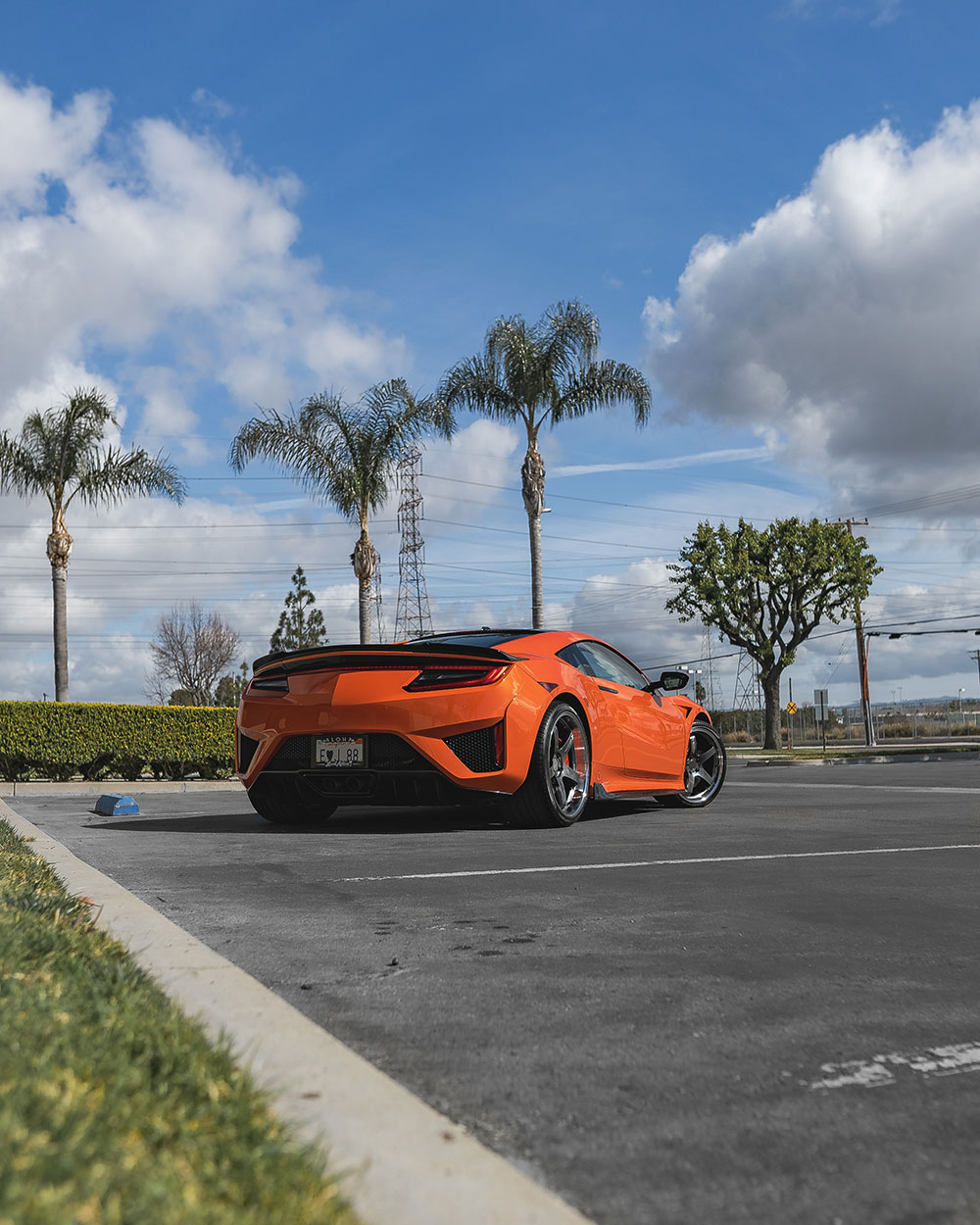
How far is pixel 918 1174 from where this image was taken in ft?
6.59

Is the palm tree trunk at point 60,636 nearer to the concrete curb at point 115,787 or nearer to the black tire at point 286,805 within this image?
the concrete curb at point 115,787

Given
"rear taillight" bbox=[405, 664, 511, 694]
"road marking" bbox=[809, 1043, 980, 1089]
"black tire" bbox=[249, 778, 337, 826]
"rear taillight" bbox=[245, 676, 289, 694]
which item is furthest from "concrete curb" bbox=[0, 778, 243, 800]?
"road marking" bbox=[809, 1043, 980, 1089]

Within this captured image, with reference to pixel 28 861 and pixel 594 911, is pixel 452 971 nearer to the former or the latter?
pixel 594 911

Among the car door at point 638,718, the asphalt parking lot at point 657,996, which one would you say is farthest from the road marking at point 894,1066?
the car door at point 638,718


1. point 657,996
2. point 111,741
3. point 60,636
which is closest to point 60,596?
point 60,636

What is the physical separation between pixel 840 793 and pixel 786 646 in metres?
34.7

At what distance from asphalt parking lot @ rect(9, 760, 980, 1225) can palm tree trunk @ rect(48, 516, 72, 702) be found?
19627mm

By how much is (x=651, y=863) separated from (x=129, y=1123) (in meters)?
4.33

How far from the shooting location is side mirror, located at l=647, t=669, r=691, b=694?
9250 mm

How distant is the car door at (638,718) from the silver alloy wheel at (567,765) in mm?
605

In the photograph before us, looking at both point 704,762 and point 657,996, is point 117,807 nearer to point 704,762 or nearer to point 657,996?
point 704,762

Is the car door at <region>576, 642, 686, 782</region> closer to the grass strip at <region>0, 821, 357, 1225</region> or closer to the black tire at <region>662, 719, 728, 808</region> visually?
the black tire at <region>662, 719, 728, 808</region>

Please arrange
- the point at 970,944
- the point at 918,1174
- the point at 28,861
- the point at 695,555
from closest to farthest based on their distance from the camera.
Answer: the point at 918,1174
the point at 970,944
the point at 28,861
the point at 695,555

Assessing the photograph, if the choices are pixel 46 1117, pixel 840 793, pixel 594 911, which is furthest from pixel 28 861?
pixel 840 793
